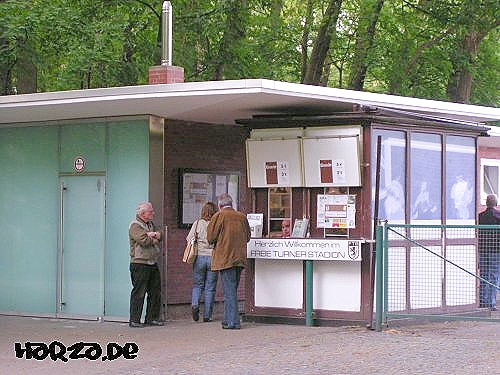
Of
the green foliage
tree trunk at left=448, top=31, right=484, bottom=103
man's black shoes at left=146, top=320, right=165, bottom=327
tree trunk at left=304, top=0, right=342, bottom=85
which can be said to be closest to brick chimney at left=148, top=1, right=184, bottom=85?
man's black shoes at left=146, top=320, right=165, bottom=327

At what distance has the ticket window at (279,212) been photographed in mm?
15141

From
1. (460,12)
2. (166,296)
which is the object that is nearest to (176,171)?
(166,296)

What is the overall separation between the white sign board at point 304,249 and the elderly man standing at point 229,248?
42cm

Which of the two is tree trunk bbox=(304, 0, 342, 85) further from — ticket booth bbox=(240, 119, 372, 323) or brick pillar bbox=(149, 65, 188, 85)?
ticket booth bbox=(240, 119, 372, 323)

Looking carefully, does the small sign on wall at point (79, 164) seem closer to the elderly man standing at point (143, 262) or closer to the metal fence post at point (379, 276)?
the elderly man standing at point (143, 262)

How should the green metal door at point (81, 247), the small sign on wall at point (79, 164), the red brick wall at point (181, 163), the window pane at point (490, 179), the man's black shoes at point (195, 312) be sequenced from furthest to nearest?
the window pane at point (490, 179) < the small sign on wall at point (79, 164) < the red brick wall at point (181, 163) < the green metal door at point (81, 247) < the man's black shoes at point (195, 312)

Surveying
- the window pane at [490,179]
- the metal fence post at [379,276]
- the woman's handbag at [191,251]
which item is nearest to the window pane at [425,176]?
the metal fence post at [379,276]

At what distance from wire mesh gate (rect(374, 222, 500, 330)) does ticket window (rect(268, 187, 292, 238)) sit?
1.44 meters

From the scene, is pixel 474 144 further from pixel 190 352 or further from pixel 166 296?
pixel 190 352

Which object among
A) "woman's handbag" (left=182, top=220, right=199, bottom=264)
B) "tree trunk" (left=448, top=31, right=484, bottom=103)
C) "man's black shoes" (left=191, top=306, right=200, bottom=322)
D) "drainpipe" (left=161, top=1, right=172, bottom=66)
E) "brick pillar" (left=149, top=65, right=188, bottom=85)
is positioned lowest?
"man's black shoes" (left=191, top=306, right=200, bottom=322)

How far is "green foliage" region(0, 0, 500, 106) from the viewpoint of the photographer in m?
23.1

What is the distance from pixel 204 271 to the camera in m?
15.9

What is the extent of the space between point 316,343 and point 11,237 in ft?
20.9

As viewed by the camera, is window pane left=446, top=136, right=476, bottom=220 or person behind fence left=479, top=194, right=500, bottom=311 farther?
window pane left=446, top=136, right=476, bottom=220
